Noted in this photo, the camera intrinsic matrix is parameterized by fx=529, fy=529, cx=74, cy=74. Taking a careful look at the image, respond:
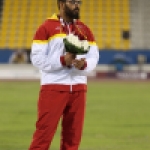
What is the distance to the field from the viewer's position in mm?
8125

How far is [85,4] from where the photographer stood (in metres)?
28.1

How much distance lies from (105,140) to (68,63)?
3.39m

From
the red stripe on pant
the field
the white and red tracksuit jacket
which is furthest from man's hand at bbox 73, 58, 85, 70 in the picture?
the field

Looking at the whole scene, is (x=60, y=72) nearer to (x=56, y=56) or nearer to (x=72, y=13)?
(x=56, y=56)

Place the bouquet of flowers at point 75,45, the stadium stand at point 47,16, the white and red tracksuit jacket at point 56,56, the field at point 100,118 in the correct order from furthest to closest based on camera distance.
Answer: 1. the stadium stand at point 47,16
2. the field at point 100,118
3. the white and red tracksuit jacket at point 56,56
4. the bouquet of flowers at point 75,45

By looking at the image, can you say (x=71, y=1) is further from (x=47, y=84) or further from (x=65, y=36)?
(x=47, y=84)

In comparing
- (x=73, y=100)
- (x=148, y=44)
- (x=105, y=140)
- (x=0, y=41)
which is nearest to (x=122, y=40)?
(x=148, y=44)

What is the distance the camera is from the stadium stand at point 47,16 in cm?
2645

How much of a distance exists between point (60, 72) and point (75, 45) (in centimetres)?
40

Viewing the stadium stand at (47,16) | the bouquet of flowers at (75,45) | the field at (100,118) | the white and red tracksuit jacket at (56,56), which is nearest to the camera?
the bouquet of flowers at (75,45)

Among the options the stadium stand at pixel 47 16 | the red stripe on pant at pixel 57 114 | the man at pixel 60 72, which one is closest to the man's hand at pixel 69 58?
the man at pixel 60 72

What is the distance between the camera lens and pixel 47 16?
27.5 m

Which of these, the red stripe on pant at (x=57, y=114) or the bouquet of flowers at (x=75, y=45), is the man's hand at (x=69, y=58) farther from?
the red stripe on pant at (x=57, y=114)

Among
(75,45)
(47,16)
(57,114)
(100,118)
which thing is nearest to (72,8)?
(75,45)
